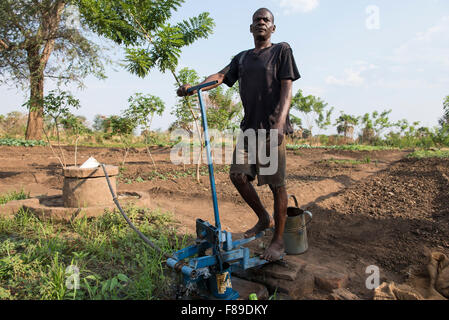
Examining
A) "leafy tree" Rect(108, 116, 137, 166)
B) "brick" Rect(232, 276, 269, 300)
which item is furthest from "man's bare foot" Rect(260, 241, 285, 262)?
"leafy tree" Rect(108, 116, 137, 166)

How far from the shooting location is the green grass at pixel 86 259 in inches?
83.6

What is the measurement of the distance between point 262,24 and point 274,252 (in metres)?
1.94

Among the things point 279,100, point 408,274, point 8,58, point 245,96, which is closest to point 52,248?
point 245,96

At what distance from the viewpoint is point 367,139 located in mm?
26234

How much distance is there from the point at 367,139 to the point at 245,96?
26794mm

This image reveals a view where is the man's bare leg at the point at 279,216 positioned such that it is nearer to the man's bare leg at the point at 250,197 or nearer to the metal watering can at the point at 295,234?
the man's bare leg at the point at 250,197

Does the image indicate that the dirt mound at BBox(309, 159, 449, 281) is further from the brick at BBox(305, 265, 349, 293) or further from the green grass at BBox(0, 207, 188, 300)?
the green grass at BBox(0, 207, 188, 300)

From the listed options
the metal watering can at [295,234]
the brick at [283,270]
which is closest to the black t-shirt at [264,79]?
Answer: the metal watering can at [295,234]

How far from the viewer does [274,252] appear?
2422mm

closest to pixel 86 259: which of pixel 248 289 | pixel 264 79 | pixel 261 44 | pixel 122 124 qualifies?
pixel 248 289

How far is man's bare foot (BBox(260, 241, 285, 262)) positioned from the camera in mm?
2389

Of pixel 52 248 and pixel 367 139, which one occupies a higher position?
pixel 367 139

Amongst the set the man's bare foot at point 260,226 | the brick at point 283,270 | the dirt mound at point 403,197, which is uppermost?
the man's bare foot at point 260,226
